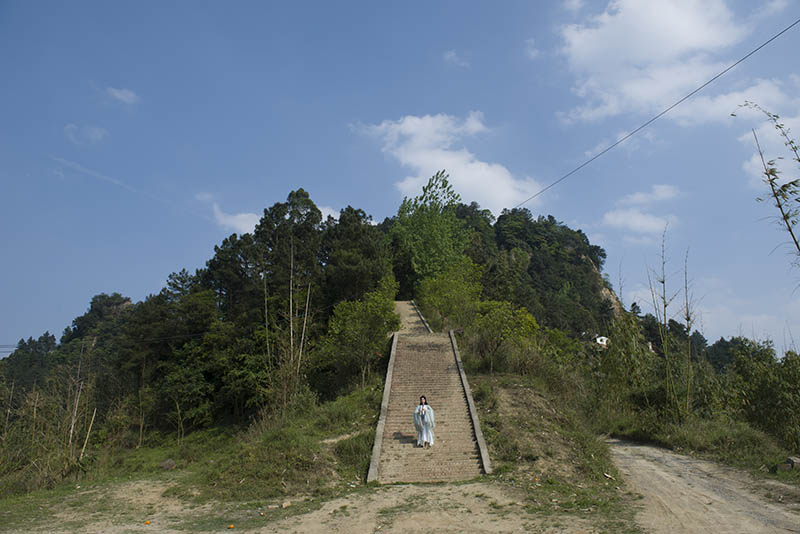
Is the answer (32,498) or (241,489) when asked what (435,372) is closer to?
(241,489)

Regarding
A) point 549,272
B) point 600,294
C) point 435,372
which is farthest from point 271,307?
point 600,294

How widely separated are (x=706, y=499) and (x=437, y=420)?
24.8 feet

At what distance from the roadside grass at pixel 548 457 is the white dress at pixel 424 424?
1651mm

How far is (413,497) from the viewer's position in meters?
11.2

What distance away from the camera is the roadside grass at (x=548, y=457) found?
9.95 meters

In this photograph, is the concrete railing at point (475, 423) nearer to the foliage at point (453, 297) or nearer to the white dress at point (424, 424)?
the white dress at point (424, 424)

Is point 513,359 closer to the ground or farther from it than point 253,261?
closer to the ground

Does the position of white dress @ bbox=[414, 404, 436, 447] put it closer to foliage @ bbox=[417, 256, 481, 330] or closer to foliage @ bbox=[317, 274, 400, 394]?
foliage @ bbox=[317, 274, 400, 394]

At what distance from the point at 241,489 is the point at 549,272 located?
298ft

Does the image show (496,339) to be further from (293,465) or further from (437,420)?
(293,465)

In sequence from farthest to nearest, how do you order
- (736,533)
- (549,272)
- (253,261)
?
(549,272)
(253,261)
(736,533)

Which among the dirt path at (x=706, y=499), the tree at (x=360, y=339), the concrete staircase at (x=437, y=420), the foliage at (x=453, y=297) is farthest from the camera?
the foliage at (x=453, y=297)

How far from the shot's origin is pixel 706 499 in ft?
34.1

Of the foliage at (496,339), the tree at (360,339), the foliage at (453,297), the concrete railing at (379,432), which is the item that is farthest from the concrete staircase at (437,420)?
the foliage at (453,297)
